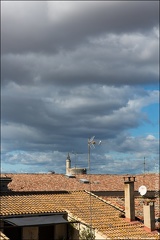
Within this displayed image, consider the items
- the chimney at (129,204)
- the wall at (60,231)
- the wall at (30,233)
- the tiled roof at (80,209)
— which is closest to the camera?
the tiled roof at (80,209)

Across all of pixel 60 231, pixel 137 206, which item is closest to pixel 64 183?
pixel 137 206

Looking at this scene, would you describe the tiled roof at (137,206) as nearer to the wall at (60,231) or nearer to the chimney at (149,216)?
the chimney at (149,216)

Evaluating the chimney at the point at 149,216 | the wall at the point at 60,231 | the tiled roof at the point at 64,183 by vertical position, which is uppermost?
the tiled roof at the point at 64,183

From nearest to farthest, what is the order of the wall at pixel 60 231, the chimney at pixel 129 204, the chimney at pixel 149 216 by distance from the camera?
the chimney at pixel 149 216 → the wall at pixel 60 231 → the chimney at pixel 129 204

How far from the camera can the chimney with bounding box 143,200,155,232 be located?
30594mm

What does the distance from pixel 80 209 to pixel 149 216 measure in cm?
550

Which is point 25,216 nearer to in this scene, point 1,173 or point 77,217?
point 77,217

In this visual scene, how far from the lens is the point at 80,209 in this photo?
3198 centimetres

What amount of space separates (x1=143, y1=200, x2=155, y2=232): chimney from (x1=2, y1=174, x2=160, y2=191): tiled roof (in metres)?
8.59

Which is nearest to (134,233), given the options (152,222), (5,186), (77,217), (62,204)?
(152,222)

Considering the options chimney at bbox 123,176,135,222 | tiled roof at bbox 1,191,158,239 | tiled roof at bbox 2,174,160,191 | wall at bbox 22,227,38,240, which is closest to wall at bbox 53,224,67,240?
tiled roof at bbox 1,191,158,239

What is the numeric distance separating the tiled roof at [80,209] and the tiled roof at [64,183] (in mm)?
4966

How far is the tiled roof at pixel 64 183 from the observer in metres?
40.3

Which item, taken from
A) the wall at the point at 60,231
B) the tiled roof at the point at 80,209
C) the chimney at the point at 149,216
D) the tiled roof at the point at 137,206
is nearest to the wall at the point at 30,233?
the tiled roof at the point at 80,209
